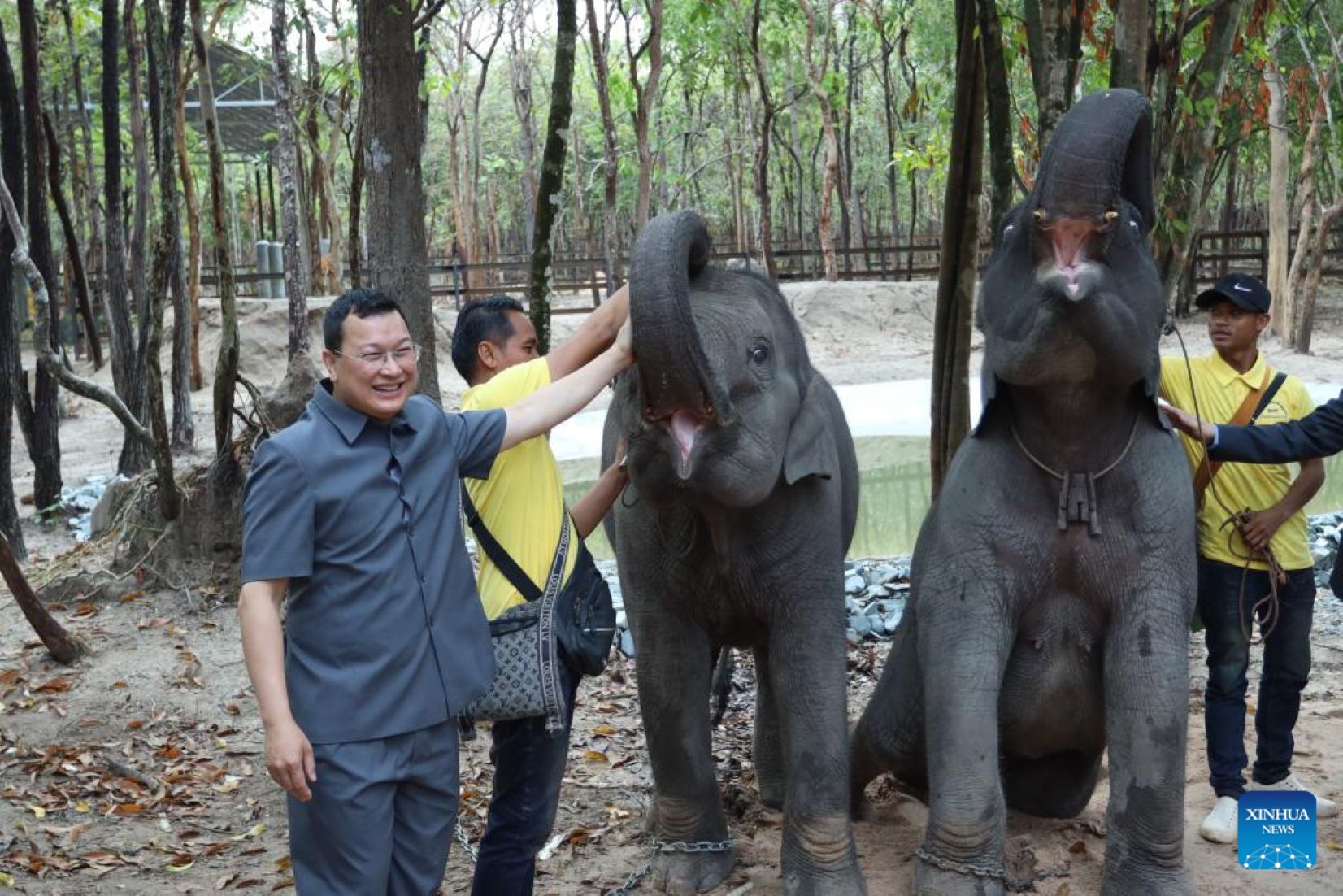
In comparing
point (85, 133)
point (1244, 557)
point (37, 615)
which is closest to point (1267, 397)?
point (1244, 557)

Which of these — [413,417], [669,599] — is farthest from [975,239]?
[413,417]

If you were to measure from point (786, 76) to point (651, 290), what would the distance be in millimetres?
26527

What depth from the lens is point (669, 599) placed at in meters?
4.32

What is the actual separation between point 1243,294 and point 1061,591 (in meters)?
1.28

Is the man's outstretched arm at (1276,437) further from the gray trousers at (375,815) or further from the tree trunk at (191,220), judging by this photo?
the tree trunk at (191,220)

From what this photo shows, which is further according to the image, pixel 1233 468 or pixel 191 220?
pixel 191 220

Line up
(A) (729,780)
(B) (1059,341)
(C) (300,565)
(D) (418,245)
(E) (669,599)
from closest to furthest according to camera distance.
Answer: (C) (300,565)
(B) (1059,341)
(E) (669,599)
(A) (729,780)
(D) (418,245)

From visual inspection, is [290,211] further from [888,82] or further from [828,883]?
[888,82]

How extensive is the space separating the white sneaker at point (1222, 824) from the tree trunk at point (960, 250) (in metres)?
2.25

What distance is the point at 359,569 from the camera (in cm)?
312

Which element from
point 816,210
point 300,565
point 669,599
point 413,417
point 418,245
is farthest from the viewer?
point 816,210

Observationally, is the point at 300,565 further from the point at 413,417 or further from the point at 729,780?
the point at 729,780

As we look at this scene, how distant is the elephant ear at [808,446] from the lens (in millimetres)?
3949

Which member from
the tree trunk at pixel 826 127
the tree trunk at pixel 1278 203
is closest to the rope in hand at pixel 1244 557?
the tree trunk at pixel 1278 203
